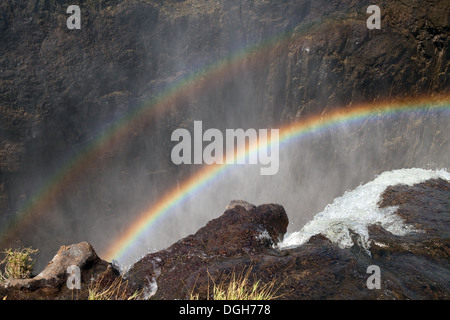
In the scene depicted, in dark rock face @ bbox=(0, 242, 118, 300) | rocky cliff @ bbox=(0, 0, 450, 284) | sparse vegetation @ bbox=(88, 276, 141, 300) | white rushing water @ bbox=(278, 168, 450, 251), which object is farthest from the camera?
rocky cliff @ bbox=(0, 0, 450, 284)

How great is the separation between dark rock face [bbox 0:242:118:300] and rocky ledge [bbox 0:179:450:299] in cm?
1

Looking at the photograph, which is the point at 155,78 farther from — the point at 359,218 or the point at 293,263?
the point at 293,263

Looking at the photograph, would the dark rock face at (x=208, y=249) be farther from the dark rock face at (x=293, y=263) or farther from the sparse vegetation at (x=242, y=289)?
the sparse vegetation at (x=242, y=289)

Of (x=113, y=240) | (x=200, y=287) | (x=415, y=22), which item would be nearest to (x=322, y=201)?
(x=415, y=22)

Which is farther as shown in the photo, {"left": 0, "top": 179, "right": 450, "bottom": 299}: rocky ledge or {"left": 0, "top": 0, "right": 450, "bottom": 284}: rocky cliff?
{"left": 0, "top": 0, "right": 450, "bottom": 284}: rocky cliff

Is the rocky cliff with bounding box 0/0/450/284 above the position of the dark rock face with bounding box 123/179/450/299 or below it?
above

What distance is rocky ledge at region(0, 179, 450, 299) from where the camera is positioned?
11.6ft

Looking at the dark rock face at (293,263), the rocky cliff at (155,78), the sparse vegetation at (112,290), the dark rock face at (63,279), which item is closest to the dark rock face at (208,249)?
the dark rock face at (293,263)

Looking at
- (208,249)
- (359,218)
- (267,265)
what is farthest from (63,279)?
(359,218)

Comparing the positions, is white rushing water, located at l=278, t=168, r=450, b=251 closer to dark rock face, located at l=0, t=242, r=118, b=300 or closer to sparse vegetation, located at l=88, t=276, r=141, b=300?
sparse vegetation, located at l=88, t=276, r=141, b=300

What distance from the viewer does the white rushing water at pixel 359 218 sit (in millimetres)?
4946

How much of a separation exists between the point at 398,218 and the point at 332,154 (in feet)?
17.6

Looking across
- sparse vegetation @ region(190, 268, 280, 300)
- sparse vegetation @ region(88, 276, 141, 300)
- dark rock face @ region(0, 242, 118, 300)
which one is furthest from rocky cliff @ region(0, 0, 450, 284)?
sparse vegetation @ region(190, 268, 280, 300)

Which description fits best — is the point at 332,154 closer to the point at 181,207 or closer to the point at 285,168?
the point at 285,168
